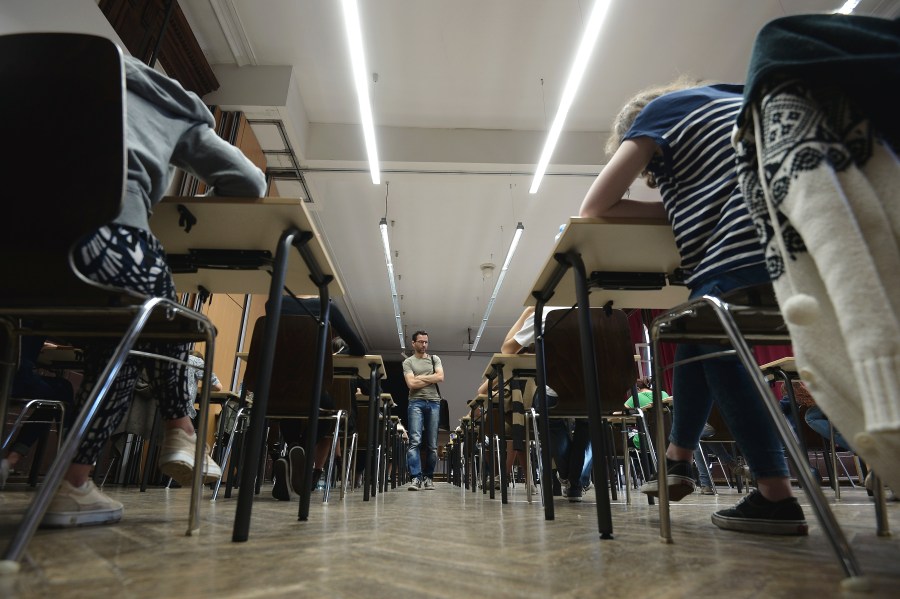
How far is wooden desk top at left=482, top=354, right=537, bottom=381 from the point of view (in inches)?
96.7

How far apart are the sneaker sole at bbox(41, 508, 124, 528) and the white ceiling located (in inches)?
166

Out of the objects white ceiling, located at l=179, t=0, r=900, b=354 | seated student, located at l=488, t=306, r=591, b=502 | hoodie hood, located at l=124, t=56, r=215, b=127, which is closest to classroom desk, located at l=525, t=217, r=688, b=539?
seated student, located at l=488, t=306, r=591, b=502

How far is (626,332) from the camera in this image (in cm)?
234

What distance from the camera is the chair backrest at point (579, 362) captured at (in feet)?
7.05

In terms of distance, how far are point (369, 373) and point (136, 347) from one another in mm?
1628

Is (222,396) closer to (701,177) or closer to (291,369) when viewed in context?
(291,369)

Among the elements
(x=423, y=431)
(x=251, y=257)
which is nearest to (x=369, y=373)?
(x=251, y=257)

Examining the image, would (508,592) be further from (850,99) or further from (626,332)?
(626,332)

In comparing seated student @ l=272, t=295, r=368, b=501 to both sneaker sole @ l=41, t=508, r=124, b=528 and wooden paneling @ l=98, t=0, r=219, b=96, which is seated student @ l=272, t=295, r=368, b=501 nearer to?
sneaker sole @ l=41, t=508, r=124, b=528

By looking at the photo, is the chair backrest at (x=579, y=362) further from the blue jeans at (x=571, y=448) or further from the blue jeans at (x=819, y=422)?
the blue jeans at (x=819, y=422)

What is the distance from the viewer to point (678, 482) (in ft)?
4.24

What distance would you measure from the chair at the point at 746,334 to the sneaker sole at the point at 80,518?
1.25m

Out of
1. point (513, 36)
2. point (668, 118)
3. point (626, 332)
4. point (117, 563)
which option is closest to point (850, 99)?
point (668, 118)

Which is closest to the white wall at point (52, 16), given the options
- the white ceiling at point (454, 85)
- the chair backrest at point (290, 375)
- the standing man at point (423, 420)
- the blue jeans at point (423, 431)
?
the white ceiling at point (454, 85)
